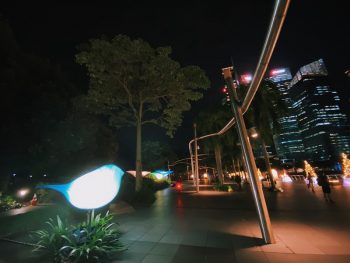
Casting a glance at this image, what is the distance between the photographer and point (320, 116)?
95125mm

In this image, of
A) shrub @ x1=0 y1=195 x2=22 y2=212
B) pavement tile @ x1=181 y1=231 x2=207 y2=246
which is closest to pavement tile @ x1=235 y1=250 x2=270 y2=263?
pavement tile @ x1=181 y1=231 x2=207 y2=246

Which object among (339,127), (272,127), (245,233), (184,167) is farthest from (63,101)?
(339,127)

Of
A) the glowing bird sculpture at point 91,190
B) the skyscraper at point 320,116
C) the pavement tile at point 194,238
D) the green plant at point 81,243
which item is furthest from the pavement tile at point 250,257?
the skyscraper at point 320,116

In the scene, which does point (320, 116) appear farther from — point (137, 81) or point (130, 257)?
point (130, 257)

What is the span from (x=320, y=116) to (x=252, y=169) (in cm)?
10777

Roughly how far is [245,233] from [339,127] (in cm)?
11522

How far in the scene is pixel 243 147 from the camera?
7039 mm

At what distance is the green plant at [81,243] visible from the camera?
17.6 ft

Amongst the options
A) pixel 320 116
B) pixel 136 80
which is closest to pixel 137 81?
pixel 136 80

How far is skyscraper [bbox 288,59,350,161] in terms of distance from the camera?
313 ft

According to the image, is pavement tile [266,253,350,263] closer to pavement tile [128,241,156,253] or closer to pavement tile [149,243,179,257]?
pavement tile [149,243,179,257]

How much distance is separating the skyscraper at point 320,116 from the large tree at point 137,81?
9321cm

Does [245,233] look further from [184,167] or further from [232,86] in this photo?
[184,167]

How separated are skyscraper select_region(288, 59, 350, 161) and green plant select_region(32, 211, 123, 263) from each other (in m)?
106
